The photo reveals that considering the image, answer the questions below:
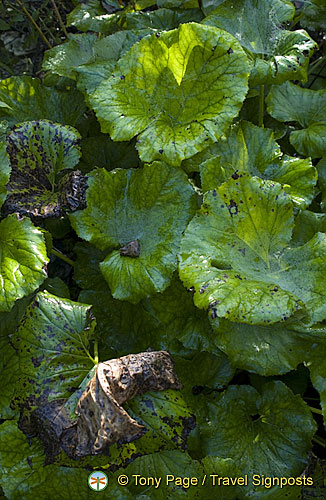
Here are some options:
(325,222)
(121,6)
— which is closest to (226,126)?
(325,222)

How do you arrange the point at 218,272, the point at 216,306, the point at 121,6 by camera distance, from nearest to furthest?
the point at 216,306, the point at 218,272, the point at 121,6

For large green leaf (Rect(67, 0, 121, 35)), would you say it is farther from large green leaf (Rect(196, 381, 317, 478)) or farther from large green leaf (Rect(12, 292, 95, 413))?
large green leaf (Rect(196, 381, 317, 478))

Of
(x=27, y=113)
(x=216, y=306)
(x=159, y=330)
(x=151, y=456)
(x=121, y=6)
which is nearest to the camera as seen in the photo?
(x=216, y=306)

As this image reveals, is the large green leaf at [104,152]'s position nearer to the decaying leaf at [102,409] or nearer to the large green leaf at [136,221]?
the large green leaf at [136,221]

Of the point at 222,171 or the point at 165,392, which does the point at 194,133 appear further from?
the point at 165,392

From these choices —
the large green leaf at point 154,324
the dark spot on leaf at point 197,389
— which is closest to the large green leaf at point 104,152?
the large green leaf at point 154,324

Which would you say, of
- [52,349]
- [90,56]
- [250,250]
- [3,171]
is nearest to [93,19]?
[90,56]

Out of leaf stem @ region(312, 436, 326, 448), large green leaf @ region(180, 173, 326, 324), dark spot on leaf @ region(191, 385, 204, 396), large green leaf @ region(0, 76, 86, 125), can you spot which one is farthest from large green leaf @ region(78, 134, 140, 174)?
leaf stem @ region(312, 436, 326, 448)
